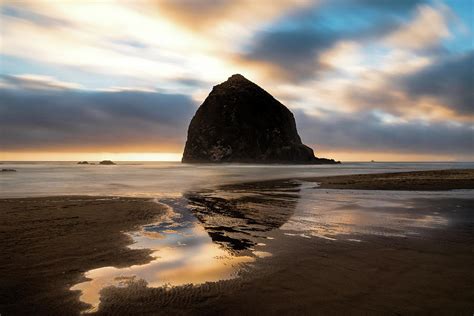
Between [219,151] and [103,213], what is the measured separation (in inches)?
5695

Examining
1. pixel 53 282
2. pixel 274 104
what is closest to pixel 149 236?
pixel 53 282

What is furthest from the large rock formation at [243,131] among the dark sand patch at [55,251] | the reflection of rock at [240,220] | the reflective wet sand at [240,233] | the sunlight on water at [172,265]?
the sunlight on water at [172,265]

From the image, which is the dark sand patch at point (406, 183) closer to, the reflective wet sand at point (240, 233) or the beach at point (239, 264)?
the reflective wet sand at point (240, 233)

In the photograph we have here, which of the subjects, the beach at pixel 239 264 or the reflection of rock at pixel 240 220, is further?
the reflection of rock at pixel 240 220

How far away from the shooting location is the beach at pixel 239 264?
15.5 ft

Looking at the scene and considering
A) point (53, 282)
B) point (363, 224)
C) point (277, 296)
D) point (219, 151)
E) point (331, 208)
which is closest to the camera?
point (277, 296)

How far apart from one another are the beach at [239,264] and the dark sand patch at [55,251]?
0.03 m

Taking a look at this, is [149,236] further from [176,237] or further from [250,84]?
[250,84]

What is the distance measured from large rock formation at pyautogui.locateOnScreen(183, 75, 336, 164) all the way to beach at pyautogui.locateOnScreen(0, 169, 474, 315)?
471 ft

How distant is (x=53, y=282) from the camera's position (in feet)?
18.1

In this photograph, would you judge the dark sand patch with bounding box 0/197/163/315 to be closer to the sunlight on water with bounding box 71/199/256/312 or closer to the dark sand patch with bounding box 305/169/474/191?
the sunlight on water with bounding box 71/199/256/312

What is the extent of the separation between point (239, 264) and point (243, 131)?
15281 centimetres

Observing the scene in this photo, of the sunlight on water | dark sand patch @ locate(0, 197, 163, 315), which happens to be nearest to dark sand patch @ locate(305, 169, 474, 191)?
dark sand patch @ locate(0, 197, 163, 315)

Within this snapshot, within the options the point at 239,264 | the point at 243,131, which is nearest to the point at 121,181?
the point at 239,264
